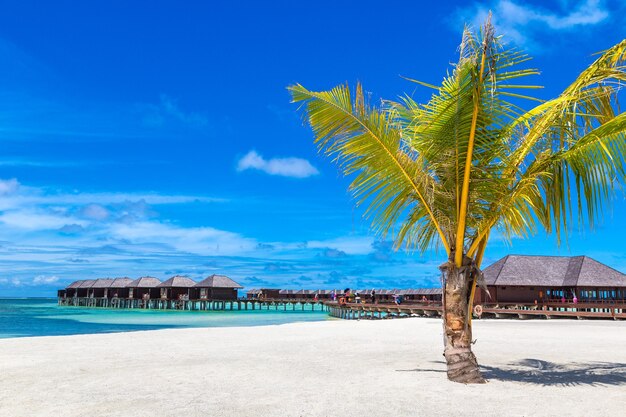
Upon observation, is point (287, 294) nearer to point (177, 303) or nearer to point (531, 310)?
point (177, 303)

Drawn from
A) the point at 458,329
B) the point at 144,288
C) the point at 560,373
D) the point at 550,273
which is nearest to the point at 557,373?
the point at 560,373

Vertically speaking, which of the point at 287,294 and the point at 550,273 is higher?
the point at 550,273

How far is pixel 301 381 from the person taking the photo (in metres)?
8.64

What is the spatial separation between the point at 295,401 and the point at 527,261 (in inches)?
1436

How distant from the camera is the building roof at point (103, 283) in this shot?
8856 centimetres

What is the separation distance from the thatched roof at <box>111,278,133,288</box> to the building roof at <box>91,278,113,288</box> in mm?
1014

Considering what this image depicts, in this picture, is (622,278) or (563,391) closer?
(563,391)

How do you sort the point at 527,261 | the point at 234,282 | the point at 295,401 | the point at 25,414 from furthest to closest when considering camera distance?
the point at 234,282 → the point at 527,261 → the point at 295,401 → the point at 25,414

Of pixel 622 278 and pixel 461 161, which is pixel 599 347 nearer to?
pixel 461 161

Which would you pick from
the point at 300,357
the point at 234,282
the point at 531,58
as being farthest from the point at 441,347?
the point at 234,282

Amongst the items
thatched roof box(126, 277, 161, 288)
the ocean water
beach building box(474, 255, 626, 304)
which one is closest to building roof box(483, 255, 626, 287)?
beach building box(474, 255, 626, 304)

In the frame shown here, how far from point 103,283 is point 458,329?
9051 centimetres

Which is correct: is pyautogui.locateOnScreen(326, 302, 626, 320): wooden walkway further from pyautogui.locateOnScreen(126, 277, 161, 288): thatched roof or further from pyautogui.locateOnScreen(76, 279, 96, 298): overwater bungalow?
pyautogui.locateOnScreen(76, 279, 96, 298): overwater bungalow

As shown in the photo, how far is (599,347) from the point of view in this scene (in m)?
14.5
